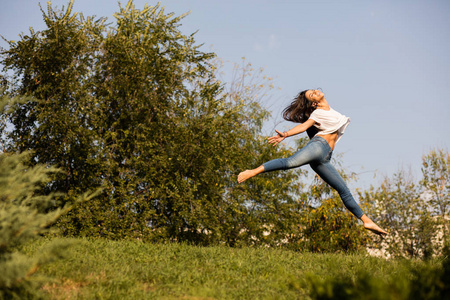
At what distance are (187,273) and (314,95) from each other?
12.2 feet

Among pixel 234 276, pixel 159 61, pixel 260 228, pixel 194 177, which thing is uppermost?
pixel 159 61

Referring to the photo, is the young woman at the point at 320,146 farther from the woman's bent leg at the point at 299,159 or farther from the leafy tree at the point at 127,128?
the leafy tree at the point at 127,128

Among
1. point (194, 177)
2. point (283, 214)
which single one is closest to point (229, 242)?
point (283, 214)

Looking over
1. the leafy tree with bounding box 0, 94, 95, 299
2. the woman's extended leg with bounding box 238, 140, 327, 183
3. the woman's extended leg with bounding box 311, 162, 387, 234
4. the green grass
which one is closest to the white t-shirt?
the woman's extended leg with bounding box 238, 140, 327, 183

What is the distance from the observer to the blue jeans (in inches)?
236

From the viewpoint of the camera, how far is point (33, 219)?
340 cm

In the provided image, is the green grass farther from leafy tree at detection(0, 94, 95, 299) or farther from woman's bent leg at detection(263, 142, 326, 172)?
woman's bent leg at detection(263, 142, 326, 172)

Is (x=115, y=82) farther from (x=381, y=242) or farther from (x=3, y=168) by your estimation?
(x=381, y=242)

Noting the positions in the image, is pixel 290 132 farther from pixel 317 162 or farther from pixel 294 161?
pixel 317 162

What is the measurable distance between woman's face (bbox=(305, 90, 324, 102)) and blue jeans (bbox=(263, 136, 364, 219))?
2.69ft

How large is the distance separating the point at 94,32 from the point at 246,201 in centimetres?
707

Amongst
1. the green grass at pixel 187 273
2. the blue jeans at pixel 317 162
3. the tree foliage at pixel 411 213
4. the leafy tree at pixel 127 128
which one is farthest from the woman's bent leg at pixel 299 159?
the tree foliage at pixel 411 213

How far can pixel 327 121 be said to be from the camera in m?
6.46

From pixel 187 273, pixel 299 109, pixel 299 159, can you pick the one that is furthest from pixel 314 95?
pixel 187 273
